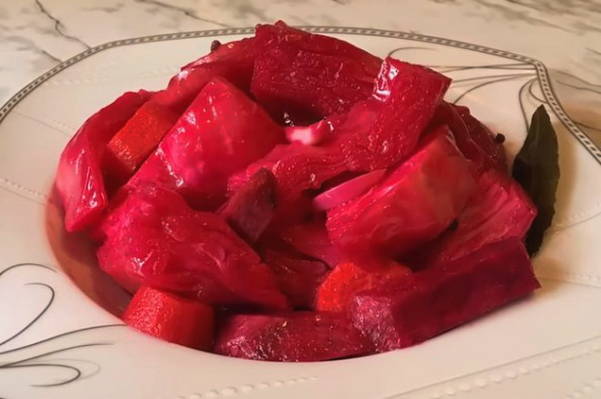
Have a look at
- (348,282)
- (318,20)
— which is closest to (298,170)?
(348,282)

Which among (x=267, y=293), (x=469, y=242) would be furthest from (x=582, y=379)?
(x=267, y=293)

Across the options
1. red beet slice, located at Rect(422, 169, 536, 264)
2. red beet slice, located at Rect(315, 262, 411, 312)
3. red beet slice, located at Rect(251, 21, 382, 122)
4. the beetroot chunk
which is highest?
red beet slice, located at Rect(251, 21, 382, 122)

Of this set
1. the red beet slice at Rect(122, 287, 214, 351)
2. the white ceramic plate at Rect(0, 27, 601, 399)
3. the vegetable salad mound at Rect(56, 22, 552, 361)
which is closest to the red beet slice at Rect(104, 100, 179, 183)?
the vegetable salad mound at Rect(56, 22, 552, 361)

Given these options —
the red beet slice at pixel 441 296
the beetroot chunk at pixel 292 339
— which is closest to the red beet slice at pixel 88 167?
the beetroot chunk at pixel 292 339

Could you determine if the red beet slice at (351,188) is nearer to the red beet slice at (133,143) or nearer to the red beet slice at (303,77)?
the red beet slice at (303,77)

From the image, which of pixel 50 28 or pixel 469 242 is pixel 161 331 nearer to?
pixel 469 242

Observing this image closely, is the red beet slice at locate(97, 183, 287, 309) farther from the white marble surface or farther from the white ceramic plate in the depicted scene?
the white marble surface
